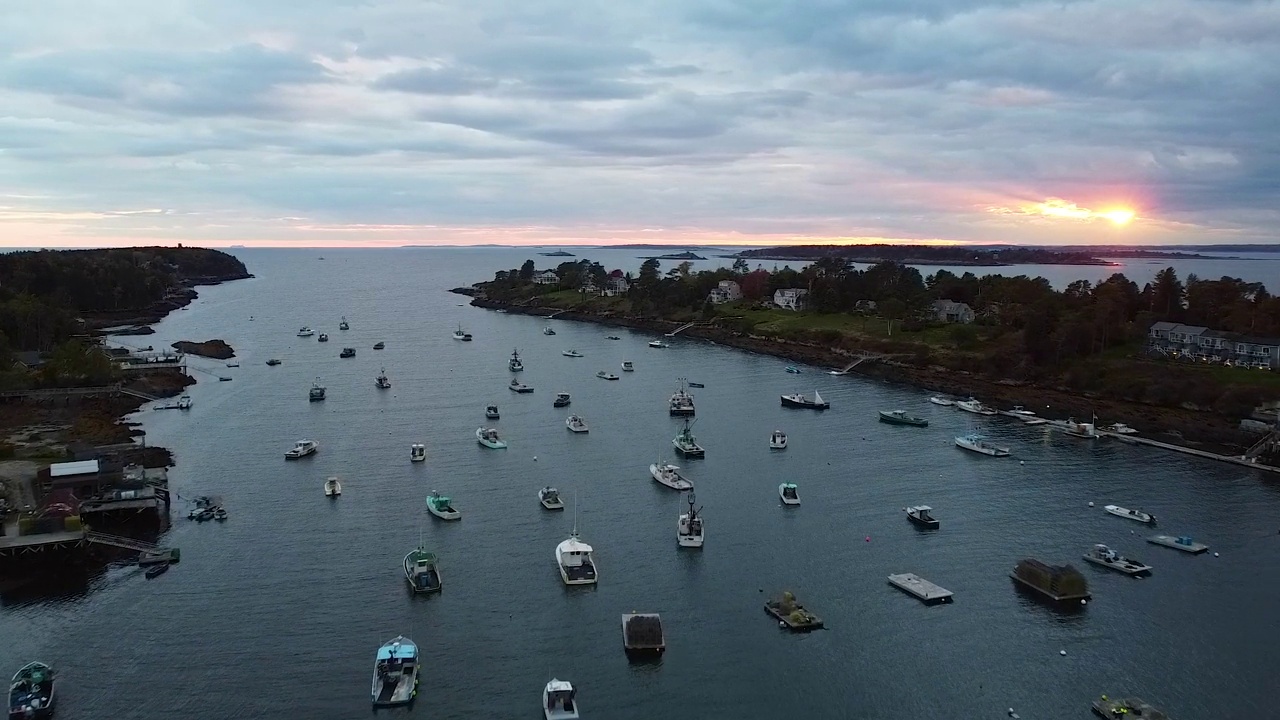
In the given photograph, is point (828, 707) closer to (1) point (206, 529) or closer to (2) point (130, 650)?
(2) point (130, 650)

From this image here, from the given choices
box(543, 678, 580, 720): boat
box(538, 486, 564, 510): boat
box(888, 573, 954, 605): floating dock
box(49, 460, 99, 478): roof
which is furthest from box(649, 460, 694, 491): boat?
box(49, 460, 99, 478): roof

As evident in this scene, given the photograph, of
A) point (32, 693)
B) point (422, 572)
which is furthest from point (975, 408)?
point (32, 693)

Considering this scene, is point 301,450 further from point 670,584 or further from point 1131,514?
point 1131,514

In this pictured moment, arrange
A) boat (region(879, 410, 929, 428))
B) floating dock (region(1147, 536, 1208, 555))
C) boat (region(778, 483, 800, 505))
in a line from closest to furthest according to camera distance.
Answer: floating dock (region(1147, 536, 1208, 555)) → boat (region(778, 483, 800, 505)) → boat (region(879, 410, 929, 428))

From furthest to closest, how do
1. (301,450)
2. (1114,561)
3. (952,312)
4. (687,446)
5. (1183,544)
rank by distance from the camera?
(952,312), (687,446), (301,450), (1183,544), (1114,561)

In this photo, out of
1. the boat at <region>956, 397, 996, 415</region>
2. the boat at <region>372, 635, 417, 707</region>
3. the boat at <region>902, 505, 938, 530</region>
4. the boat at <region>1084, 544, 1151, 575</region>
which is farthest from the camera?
the boat at <region>956, 397, 996, 415</region>

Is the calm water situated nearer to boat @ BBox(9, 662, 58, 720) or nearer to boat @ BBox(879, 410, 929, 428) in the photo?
boat @ BBox(9, 662, 58, 720)
